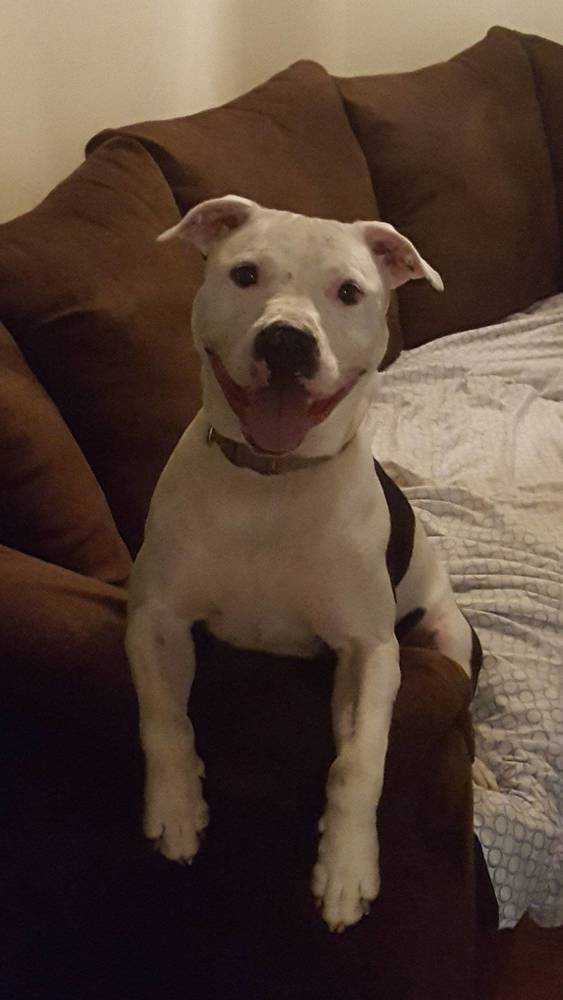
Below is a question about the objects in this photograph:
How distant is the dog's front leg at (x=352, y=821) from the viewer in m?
1.08

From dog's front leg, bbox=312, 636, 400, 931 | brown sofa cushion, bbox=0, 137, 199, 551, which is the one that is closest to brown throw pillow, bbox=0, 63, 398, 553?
brown sofa cushion, bbox=0, 137, 199, 551

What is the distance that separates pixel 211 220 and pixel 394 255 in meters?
0.24

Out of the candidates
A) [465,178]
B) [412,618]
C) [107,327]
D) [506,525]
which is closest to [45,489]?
[107,327]

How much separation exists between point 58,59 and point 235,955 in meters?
1.71

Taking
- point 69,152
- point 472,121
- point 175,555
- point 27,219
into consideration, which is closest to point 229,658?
point 175,555

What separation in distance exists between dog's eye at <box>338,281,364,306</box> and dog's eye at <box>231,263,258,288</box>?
100 mm

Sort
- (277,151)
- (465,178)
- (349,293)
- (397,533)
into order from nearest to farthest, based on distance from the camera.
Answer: (349,293)
(397,533)
(277,151)
(465,178)

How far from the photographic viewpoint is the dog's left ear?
1.29m

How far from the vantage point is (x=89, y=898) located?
4.08 feet

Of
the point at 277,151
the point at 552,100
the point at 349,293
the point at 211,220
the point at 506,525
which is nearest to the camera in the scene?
the point at 349,293

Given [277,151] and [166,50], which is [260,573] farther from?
[166,50]

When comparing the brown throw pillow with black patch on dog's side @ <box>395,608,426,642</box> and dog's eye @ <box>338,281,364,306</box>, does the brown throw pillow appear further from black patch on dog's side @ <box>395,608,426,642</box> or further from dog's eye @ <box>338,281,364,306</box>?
dog's eye @ <box>338,281,364,306</box>

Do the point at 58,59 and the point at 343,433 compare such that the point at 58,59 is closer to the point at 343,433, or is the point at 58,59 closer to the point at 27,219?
the point at 27,219

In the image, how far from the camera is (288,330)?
1083 millimetres
